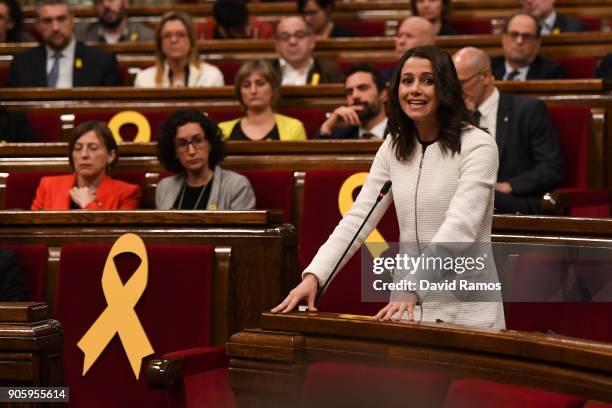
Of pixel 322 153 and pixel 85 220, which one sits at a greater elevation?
pixel 322 153

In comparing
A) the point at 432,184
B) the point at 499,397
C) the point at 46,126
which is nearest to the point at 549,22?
the point at 46,126

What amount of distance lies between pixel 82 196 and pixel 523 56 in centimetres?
90

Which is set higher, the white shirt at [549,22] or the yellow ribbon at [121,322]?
the white shirt at [549,22]

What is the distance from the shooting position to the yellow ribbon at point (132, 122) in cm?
194

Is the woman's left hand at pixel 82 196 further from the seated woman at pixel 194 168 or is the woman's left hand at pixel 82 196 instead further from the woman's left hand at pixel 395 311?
the woman's left hand at pixel 395 311

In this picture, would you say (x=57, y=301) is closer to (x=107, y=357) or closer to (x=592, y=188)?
(x=107, y=357)

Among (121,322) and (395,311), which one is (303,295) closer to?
(395,311)

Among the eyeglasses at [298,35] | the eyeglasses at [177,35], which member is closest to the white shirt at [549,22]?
the eyeglasses at [298,35]

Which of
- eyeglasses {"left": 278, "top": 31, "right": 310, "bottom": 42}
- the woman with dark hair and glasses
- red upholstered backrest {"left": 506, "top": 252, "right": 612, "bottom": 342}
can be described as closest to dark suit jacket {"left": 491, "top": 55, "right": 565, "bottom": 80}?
eyeglasses {"left": 278, "top": 31, "right": 310, "bottom": 42}

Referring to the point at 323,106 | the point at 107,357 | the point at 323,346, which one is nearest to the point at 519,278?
the point at 323,346

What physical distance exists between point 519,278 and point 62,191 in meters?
0.80

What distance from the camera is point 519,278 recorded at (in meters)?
1.09

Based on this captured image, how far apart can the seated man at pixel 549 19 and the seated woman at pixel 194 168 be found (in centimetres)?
108

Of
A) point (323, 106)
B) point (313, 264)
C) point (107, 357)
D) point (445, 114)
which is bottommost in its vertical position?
point (107, 357)
